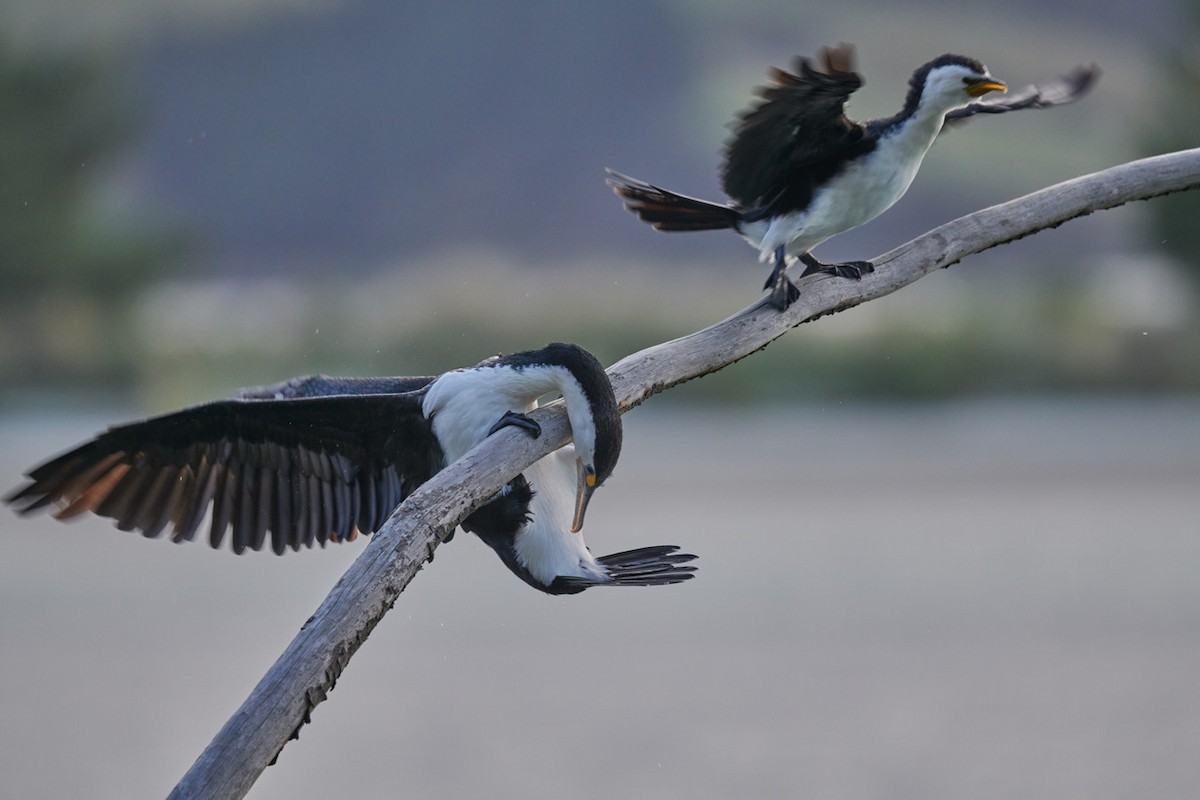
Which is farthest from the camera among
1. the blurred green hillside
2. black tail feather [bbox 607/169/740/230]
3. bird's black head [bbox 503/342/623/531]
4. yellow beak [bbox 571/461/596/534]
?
the blurred green hillside

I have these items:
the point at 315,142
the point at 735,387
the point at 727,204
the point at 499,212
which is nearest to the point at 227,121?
the point at 315,142

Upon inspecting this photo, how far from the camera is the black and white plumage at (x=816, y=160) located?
3533 millimetres

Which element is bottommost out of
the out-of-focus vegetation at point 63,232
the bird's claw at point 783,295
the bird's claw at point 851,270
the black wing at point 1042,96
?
the bird's claw at point 783,295

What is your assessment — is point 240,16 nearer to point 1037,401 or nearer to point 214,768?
point 1037,401

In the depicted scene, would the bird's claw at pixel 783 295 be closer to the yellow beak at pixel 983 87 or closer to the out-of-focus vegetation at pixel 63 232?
the yellow beak at pixel 983 87

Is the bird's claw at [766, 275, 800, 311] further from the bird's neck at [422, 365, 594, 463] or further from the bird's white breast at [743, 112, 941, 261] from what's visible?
the bird's neck at [422, 365, 594, 463]

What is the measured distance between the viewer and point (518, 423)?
3162mm

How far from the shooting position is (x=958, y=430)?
48.3 feet

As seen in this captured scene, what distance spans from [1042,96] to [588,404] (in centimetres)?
168

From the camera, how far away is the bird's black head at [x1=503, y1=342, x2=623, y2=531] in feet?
10.3

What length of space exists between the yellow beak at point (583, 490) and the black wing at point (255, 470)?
0.35m

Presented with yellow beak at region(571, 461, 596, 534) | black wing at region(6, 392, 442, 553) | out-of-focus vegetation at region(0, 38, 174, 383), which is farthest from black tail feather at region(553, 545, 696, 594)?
out-of-focus vegetation at region(0, 38, 174, 383)

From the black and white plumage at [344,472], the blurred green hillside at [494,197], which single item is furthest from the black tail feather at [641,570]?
the blurred green hillside at [494,197]

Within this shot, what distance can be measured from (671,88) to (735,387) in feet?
74.1
